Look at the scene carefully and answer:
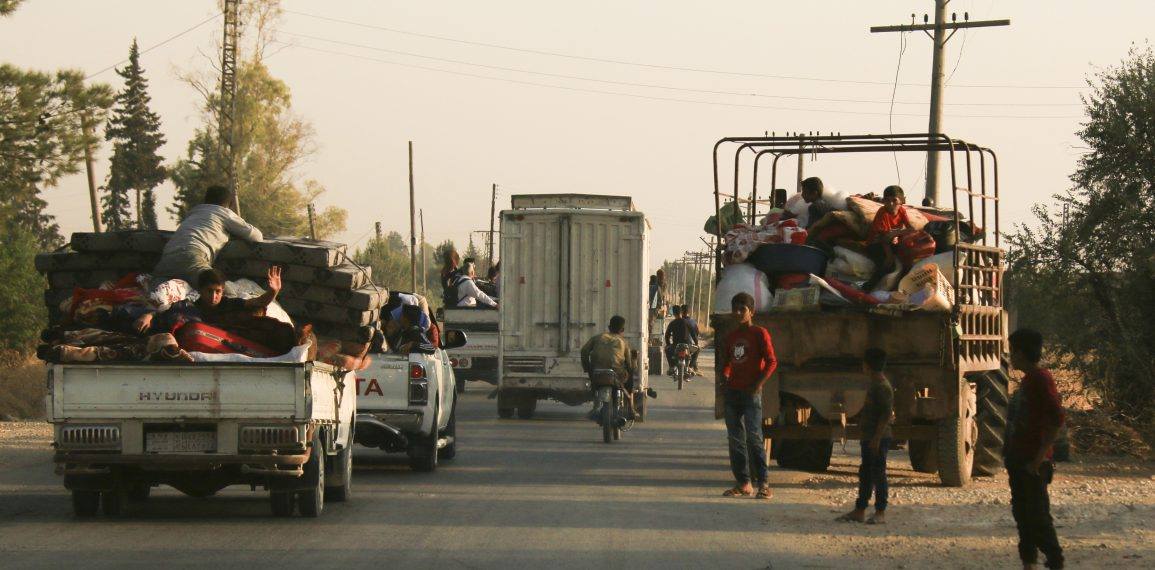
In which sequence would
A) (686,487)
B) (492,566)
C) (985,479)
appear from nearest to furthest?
(492,566), (686,487), (985,479)

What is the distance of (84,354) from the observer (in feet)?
34.0

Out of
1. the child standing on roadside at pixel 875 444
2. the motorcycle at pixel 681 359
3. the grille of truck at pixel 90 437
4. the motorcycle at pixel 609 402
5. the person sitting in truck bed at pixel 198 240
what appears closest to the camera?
the grille of truck at pixel 90 437

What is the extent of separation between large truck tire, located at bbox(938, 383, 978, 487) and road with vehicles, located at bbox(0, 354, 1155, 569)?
0.15 metres

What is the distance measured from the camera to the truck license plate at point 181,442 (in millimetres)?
10555

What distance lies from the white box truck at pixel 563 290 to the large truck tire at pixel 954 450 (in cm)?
933

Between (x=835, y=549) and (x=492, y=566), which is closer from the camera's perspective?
(x=492, y=566)

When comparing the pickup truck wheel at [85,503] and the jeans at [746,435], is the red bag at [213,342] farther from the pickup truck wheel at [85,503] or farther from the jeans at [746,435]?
the jeans at [746,435]

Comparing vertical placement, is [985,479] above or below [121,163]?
below

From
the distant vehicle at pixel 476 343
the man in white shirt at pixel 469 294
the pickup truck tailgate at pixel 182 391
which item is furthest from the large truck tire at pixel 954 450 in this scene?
the man in white shirt at pixel 469 294

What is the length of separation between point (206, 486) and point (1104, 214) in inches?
513

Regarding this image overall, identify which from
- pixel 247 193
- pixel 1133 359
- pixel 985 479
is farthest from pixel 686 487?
pixel 247 193

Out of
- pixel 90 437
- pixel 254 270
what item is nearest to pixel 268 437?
pixel 90 437

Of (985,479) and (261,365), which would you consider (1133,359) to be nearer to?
(985,479)

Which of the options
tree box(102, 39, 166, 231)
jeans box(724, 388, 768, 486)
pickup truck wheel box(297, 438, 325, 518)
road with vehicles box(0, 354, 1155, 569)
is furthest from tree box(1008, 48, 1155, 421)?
tree box(102, 39, 166, 231)
